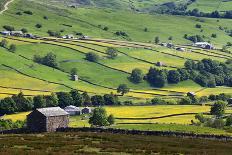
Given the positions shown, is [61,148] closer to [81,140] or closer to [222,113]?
[81,140]

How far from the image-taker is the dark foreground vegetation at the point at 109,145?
8106 centimetres

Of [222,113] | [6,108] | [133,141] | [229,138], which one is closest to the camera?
[133,141]

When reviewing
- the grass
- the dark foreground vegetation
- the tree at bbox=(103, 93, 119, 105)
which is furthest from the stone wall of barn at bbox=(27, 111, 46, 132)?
the tree at bbox=(103, 93, 119, 105)

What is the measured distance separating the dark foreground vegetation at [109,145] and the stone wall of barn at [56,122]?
80.7 feet

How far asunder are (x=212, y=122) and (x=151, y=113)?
2757 cm

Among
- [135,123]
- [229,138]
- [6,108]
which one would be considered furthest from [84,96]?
[229,138]

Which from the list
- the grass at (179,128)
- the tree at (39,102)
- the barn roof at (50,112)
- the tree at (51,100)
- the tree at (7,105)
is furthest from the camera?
the tree at (51,100)

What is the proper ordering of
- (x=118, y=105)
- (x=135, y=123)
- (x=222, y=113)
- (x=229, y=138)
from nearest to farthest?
(x=229, y=138) → (x=135, y=123) → (x=222, y=113) → (x=118, y=105)

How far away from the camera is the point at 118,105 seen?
18900cm

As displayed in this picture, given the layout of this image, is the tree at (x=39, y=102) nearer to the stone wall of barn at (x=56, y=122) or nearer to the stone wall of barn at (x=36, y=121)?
the stone wall of barn at (x=56, y=122)

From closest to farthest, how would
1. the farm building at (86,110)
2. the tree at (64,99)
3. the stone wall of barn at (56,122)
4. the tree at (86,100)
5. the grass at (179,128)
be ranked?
the grass at (179,128), the stone wall of barn at (56,122), the farm building at (86,110), the tree at (64,99), the tree at (86,100)

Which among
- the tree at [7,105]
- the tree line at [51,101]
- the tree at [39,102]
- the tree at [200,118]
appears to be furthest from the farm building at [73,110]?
the tree at [200,118]

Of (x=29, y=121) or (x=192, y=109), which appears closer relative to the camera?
(x=29, y=121)

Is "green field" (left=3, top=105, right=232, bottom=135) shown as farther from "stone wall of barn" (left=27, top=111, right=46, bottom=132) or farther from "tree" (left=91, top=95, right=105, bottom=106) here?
"stone wall of barn" (left=27, top=111, right=46, bottom=132)
